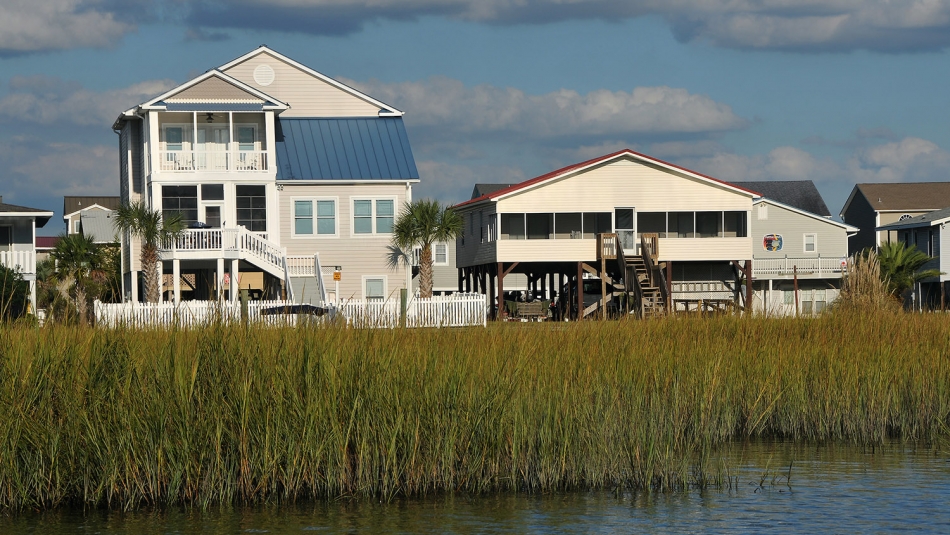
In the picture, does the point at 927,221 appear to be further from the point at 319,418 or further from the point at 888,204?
the point at 319,418

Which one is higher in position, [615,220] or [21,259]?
[615,220]

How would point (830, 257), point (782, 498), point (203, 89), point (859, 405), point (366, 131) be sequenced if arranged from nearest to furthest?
point (782, 498)
point (859, 405)
point (203, 89)
point (366, 131)
point (830, 257)

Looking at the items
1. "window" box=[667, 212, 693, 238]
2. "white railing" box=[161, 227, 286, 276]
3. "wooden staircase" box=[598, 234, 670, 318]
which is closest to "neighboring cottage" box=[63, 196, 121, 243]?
"white railing" box=[161, 227, 286, 276]

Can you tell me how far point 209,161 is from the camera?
1558 inches

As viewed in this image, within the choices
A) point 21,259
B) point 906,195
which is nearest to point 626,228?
point 21,259

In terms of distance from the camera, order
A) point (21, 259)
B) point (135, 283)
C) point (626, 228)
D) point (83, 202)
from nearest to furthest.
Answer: point (21, 259) < point (135, 283) < point (626, 228) < point (83, 202)

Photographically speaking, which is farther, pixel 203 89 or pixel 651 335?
pixel 203 89

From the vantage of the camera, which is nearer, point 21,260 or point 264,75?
point 21,260

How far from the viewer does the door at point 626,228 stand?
1821 inches

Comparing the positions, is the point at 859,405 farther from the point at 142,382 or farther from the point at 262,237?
the point at 262,237

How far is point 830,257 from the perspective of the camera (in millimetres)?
56344

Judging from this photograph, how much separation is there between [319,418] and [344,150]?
32.2 metres

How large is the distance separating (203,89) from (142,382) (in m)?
29.8

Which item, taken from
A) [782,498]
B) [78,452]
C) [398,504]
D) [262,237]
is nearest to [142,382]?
[78,452]
